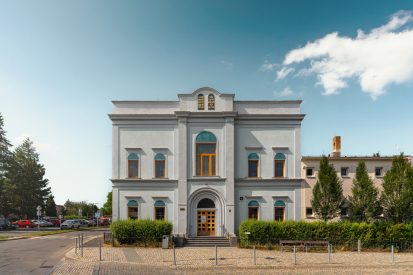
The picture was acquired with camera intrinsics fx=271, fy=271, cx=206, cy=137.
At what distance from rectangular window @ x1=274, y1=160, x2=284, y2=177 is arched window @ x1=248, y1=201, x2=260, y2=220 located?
3241 mm

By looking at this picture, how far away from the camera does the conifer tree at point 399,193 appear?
845 inches

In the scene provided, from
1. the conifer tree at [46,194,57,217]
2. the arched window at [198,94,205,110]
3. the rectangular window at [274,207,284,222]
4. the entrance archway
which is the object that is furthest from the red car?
the rectangular window at [274,207,284,222]

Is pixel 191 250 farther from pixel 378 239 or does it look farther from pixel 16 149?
pixel 16 149

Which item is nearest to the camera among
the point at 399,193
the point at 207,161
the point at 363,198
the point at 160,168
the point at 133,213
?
the point at 399,193

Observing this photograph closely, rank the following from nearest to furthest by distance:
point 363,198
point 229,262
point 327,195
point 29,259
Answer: point 229,262 → point 29,259 → point 363,198 → point 327,195

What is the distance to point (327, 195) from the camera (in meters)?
22.4

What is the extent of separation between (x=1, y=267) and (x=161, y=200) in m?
12.1

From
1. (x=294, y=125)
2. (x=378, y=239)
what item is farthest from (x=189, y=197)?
(x=378, y=239)

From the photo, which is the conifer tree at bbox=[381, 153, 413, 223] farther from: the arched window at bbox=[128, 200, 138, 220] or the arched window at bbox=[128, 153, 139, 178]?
the arched window at bbox=[128, 153, 139, 178]

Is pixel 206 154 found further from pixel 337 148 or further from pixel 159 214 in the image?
pixel 337 148

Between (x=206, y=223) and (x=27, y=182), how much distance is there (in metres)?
50.5

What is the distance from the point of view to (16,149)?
60.6 metres

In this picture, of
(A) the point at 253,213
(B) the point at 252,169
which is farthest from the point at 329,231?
(B) the point at 252,169

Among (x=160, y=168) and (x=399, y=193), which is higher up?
(x=160, y=168)
